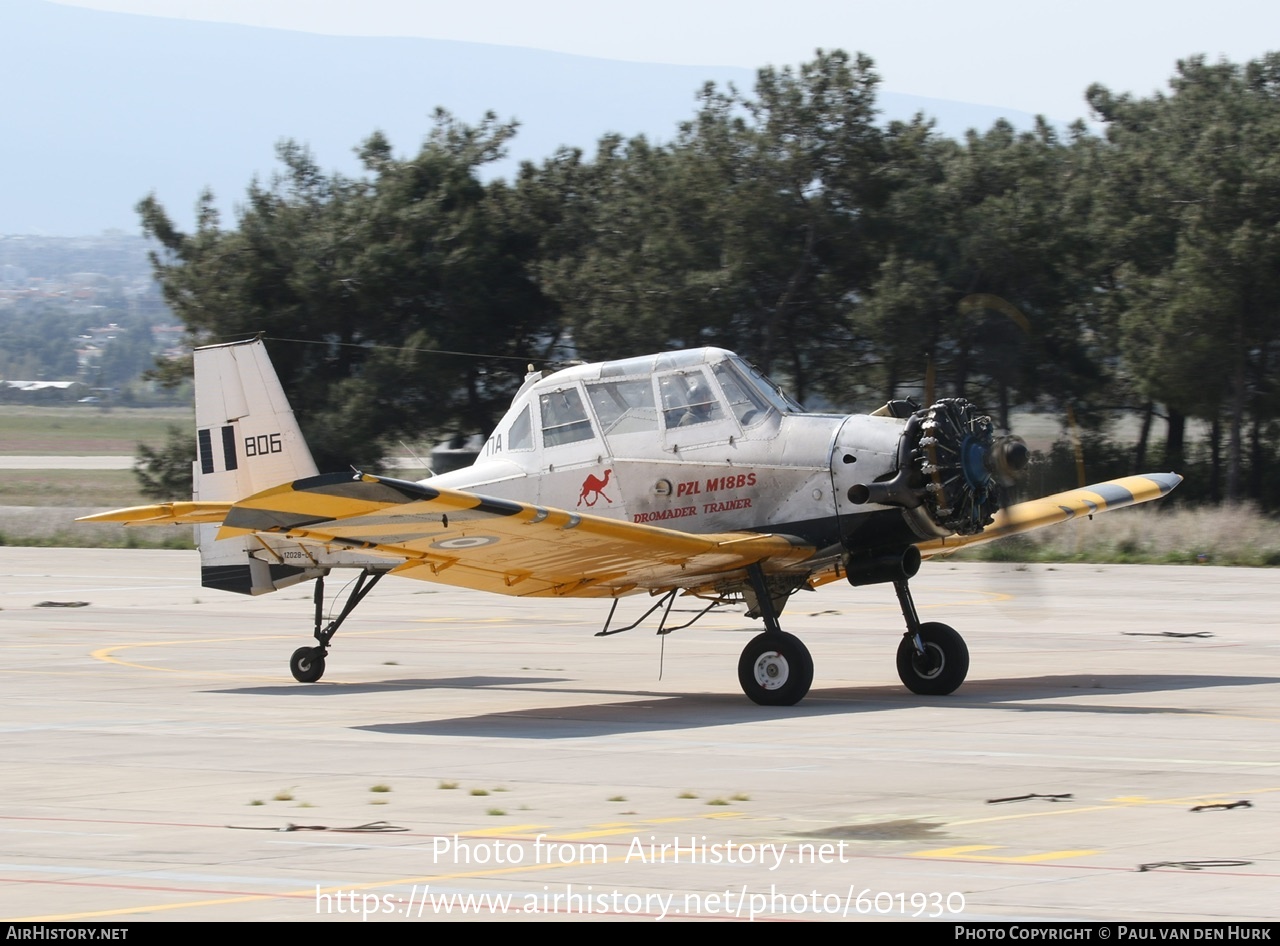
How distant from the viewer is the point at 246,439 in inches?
693

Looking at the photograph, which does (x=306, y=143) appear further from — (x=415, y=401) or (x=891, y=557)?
(x=891, y=557)

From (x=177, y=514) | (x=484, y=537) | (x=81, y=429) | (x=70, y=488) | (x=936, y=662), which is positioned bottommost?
(x=936, y=662)

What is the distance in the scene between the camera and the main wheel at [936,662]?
15484 millimetres

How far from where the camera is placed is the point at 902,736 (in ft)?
41.7

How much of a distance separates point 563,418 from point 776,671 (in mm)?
3348

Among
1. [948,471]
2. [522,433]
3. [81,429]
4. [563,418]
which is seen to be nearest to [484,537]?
[563,418]

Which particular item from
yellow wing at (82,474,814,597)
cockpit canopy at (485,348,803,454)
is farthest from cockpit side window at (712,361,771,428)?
yellow wing at (82,474,814,597)

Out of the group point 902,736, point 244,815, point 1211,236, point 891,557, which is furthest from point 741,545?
point 1211,236

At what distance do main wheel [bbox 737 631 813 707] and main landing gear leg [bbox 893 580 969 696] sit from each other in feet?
4.28

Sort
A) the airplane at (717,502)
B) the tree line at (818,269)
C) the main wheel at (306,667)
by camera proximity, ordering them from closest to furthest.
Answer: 1. the airplane at (717,502)
2. the main wheel at (306,667)
3. the tree line at (818,269)

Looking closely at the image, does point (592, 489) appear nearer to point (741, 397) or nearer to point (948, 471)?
point (741, 397)

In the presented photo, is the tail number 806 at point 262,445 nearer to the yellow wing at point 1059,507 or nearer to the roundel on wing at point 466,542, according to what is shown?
the roundel on wing at point 466,542

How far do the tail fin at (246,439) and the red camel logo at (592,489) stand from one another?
3.52 metres

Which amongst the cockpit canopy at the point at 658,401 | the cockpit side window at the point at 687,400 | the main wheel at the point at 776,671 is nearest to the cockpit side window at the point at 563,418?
the cockpit canopy at the point at 658,401
